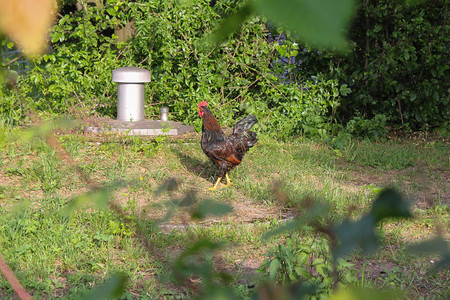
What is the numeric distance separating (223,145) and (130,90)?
2.54 metres

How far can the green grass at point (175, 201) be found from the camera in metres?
2.72

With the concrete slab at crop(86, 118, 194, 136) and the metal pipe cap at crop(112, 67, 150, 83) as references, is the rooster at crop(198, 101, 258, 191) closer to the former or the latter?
the concrete slab at crop(86, 118, 194, 136)

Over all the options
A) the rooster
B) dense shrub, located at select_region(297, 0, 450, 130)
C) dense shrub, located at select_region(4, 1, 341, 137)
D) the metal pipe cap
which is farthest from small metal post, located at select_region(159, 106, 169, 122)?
the rooster

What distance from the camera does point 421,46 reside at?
6.55 meters

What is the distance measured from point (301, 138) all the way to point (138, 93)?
2125 mm

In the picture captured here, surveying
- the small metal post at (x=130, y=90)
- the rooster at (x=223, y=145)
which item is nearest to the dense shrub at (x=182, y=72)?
the small metal post at (x=130, y=90)

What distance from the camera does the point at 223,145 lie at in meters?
4.11

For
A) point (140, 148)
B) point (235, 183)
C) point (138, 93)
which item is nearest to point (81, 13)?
point (138, 93)

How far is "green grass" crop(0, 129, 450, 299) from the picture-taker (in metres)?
2.72

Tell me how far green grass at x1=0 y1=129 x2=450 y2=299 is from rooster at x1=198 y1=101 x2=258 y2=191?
211mm

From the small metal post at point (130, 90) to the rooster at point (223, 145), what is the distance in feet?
7.00

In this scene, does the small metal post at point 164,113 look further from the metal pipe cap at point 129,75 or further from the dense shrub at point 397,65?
the dense shrub at point 397,65

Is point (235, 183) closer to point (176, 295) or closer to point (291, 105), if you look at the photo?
point (176, 295)

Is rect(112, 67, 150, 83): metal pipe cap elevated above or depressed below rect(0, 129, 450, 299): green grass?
above
